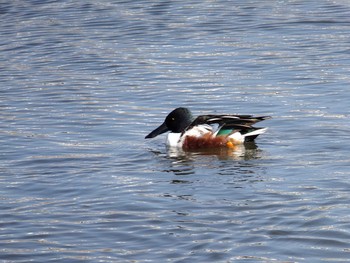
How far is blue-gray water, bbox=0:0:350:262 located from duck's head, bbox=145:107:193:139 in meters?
0.26

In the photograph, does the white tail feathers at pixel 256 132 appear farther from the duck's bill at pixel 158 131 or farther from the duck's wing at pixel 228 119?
the duck's bill at pixel 158 131

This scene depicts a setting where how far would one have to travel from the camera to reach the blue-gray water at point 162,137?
827 centimetres

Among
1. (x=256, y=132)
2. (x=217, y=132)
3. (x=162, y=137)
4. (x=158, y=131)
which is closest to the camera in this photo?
(x=256, y=132)

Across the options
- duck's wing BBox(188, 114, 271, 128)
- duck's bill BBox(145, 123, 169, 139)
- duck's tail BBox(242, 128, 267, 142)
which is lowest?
duck's tail BBox(242, 128, 267, 142)

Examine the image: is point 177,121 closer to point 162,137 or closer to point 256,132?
point 162,137

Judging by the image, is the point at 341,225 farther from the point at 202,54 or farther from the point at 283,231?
the point at 202,54

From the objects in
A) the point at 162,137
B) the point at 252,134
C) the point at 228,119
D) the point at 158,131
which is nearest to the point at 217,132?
the point at 228,119

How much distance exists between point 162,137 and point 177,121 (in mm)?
676

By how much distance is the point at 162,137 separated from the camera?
13.0m

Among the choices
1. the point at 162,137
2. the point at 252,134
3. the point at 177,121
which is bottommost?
the point at 162,137

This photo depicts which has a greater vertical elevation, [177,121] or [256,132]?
[177,121]

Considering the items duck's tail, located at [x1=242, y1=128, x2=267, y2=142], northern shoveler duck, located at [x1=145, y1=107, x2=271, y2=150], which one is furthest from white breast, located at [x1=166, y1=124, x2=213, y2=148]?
duck's tail, located at [x1=242, y1=128, x2=267, y2=142]

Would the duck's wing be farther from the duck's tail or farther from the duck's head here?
the duck's head

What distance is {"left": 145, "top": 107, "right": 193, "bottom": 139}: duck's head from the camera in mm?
12281
